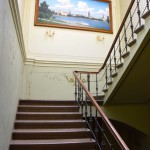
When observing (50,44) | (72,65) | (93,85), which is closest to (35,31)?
(50,44)

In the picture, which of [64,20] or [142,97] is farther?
[64,20]

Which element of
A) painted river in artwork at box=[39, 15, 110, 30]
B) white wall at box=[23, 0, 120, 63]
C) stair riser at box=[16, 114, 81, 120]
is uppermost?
painted river in artwork at box=[39, 15, 110, 30]

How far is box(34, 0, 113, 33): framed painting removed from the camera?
22.5ft

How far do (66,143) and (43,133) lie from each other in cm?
50

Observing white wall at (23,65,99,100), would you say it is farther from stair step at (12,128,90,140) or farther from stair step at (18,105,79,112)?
stair step at (12,128,90,140)

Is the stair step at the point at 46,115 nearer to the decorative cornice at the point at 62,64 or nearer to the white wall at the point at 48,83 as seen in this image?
the white wall at the point at 48,83

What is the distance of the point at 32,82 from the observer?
20.6ft

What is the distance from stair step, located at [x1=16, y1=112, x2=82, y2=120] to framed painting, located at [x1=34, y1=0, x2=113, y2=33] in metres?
3.36

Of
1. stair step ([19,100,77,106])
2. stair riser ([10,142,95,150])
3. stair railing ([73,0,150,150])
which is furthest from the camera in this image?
stair step ([19,100,77,106])

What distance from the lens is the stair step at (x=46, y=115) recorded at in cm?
431

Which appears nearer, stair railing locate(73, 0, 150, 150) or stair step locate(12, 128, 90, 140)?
stair railing locate(73, 0, 150, 150)

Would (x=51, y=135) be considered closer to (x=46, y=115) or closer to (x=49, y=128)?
(x=49, y=128)

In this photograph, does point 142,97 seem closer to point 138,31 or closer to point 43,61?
point 138,31

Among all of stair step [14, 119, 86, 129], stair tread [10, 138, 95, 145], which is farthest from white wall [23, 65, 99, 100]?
stair tread [10, 138, 95, 145]
